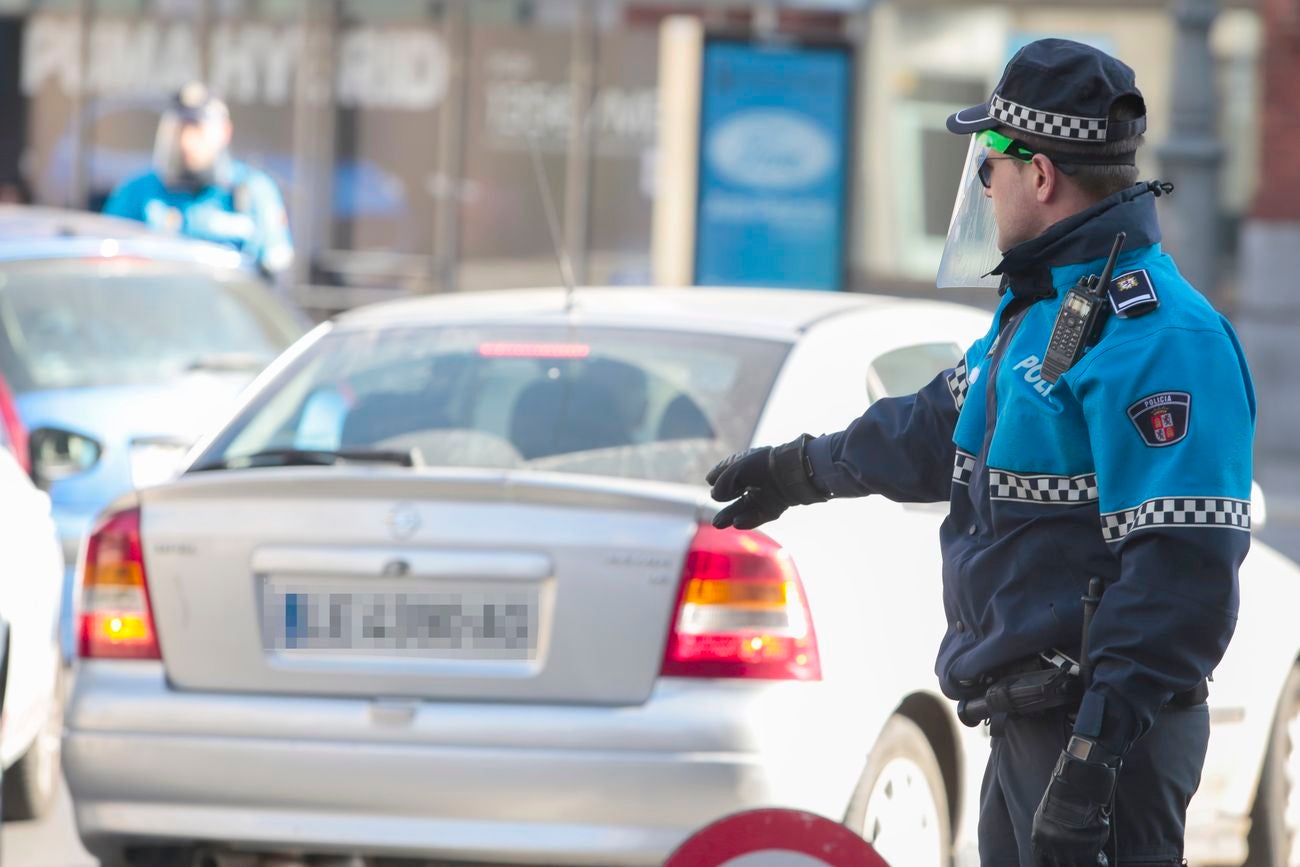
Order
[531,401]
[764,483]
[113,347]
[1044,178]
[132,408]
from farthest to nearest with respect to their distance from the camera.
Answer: [113,347] < [132,408] < [531,401] < [764,483] < [1044,178]

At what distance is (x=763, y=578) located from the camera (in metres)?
4.29

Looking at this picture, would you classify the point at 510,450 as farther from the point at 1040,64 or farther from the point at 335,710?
the point at 1040,64

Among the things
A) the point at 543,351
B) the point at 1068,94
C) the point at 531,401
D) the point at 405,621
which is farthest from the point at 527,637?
the point at 1068,94

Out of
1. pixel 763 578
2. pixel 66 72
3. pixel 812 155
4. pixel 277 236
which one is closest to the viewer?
pixel 763 578

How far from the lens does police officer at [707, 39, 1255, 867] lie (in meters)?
2.78

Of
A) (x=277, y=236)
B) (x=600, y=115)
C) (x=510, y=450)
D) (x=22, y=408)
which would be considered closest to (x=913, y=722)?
(x=510, y=450)

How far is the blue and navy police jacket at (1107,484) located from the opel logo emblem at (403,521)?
1.46 metres

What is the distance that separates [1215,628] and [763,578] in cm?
158

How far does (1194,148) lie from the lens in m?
12.0

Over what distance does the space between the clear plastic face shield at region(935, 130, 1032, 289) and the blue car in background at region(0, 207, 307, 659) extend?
394 cm

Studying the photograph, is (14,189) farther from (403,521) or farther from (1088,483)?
(1088,483)

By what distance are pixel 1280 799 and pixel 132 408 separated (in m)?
3.98

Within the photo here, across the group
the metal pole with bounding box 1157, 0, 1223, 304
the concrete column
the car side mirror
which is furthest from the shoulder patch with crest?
the concrete column

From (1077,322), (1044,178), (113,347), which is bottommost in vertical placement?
(113,347)
